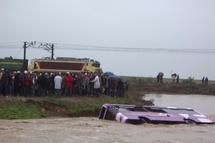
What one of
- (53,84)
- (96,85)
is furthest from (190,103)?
(53,84)

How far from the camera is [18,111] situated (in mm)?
28188

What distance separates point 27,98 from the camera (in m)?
30.5

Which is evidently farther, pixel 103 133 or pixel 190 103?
pixel 190 103

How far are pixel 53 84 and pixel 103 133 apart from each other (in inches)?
552

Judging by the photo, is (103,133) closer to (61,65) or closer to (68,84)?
(68,84)

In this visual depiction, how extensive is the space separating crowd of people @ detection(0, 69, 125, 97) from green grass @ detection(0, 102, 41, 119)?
179 centimetres

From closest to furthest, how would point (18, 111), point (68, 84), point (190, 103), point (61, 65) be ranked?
point (18, 111) → point (68, 84) → point (190, 103) → point (61, 65)

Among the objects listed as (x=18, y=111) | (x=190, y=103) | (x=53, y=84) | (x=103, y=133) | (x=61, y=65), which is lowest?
(x=190, y=103)

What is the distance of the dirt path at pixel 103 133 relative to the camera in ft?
54.2

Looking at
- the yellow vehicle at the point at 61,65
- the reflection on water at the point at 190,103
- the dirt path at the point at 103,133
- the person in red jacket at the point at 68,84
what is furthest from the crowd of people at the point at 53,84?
the yellow vehicle at the point at 61,65

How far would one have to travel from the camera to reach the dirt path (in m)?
16.5

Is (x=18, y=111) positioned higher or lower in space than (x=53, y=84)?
lower

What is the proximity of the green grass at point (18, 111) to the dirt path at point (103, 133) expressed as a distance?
6.05m

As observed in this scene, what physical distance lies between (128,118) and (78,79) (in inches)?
420
